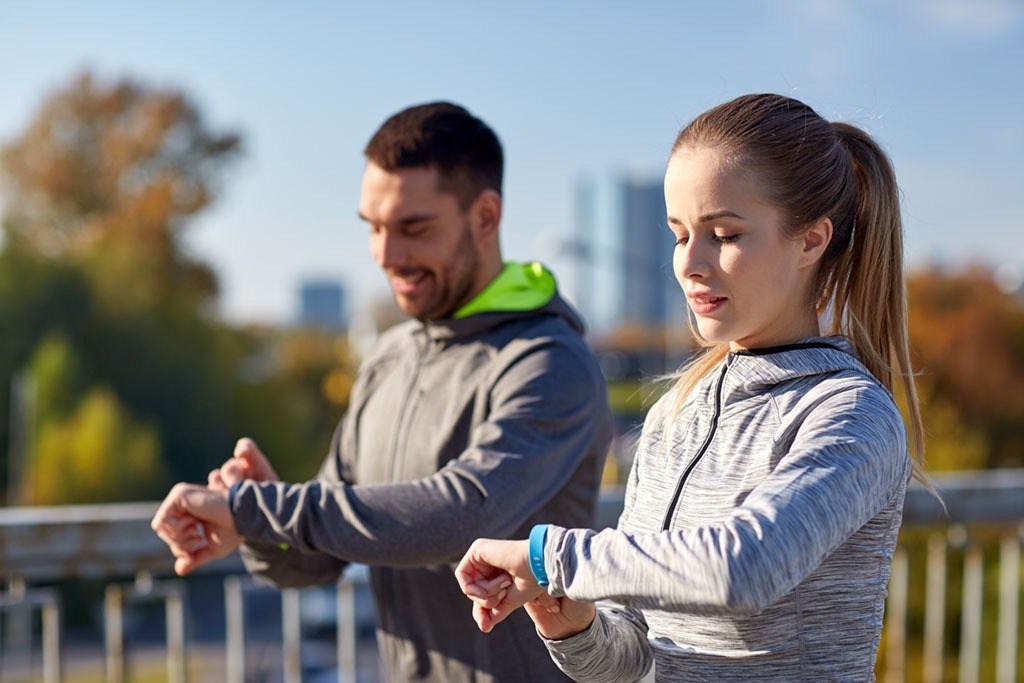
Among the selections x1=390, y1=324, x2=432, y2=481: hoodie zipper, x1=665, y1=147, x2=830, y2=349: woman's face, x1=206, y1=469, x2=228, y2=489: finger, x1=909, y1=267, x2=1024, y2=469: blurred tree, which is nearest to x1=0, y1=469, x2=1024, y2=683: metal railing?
x1=206, y1=469, x2=228, y2=489: finger

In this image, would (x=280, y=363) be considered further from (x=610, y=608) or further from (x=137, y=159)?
(x=610, y=608)

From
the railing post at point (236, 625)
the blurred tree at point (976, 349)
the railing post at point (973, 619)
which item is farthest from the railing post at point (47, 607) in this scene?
the blurred tree at point (976, 349)

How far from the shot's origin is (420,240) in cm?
240

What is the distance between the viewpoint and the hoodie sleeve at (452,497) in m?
2.00

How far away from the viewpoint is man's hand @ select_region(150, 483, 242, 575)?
2.08 m

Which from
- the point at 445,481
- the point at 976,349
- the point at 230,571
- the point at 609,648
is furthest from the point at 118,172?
the point at 609,648

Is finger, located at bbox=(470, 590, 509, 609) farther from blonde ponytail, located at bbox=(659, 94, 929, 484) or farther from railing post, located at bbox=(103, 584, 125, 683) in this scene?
railing post, located at bbox=(103, 584, 125, 683)

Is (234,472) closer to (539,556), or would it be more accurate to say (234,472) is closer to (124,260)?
(539,556)

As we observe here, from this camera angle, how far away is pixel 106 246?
33719 mm

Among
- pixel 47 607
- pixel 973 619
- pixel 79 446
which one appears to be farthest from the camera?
pixel 79 446

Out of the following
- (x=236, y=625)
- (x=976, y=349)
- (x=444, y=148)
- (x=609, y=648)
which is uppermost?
(x=444, y=148)

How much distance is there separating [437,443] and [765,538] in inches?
44.9

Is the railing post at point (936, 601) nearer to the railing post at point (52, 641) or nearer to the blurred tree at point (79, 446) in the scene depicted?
the railing post at point (52, 641)

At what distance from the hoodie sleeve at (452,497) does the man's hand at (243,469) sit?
0.54 feet
